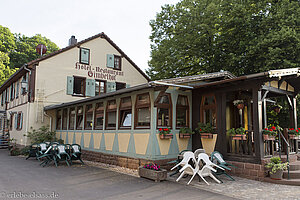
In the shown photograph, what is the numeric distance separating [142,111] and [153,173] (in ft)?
8.40

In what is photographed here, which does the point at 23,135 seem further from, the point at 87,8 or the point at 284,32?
the point at 284,32

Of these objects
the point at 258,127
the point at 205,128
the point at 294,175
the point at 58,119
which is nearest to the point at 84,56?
the point at 58,119

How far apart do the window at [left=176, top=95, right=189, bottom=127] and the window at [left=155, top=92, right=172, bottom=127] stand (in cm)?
36

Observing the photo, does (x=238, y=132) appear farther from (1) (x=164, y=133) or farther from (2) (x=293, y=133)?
(2) (x=293, y=133)

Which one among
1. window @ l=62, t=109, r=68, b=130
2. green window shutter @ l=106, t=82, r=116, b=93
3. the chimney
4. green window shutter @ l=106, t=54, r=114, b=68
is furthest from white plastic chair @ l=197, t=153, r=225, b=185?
the chimney

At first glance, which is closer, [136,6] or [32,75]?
[136,6]

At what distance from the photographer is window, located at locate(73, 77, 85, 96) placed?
658 inches

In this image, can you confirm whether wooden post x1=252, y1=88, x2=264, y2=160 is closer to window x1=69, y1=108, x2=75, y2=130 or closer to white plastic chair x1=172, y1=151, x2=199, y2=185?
white plastic chair x1=172, y1=151, x2=199, y2=185

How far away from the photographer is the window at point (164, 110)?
8.44 metres

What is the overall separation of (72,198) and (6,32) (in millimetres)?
31691

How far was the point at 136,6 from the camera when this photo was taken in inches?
302

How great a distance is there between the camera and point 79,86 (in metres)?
17.0

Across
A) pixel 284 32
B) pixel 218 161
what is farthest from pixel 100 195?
pixel 284 32

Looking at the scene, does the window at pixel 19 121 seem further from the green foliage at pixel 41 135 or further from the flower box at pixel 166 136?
the flower box at pixel 166 136
